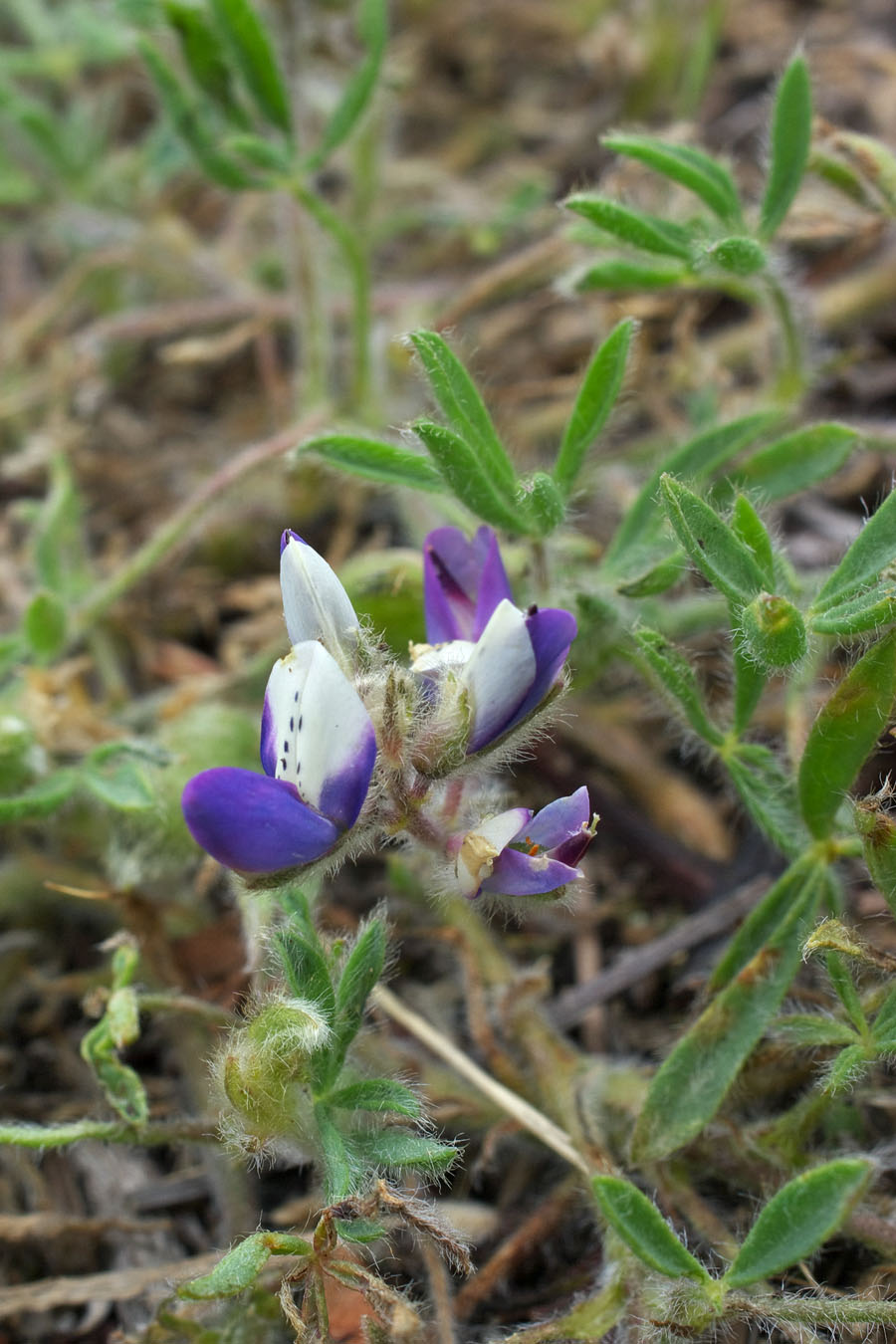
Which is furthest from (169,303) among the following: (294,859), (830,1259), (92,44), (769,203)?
(830,1259)

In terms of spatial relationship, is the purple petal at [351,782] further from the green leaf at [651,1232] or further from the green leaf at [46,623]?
the green leaf at [46,623]

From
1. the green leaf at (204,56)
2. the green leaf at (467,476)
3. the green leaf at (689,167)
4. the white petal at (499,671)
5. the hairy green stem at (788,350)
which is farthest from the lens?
the green leaf at (204,56)

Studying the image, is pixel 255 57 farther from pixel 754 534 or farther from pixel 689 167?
pixel 754 534

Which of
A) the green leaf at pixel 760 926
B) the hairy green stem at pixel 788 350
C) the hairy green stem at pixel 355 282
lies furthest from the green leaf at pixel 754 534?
the hairy green stem at pixel 355 282

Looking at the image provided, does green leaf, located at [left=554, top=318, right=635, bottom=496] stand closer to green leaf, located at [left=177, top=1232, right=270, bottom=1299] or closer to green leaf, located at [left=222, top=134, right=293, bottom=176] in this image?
green leaf, located at [left=222, top=134, right=293, bottom=176]

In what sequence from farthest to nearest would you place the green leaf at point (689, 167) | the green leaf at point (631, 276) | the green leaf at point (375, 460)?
the green leaf at point (631, 276), the green leaf at point (689, 167), the green leaf at point (375, 460)

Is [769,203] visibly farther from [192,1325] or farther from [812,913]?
[192,1325]

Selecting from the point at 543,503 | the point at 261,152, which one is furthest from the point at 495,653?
the point at 261,152
